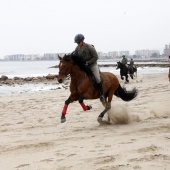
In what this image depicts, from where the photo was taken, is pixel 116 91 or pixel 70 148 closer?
pixel 70 148

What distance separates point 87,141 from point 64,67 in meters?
2.38

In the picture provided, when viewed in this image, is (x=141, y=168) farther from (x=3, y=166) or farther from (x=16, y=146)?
(x=16, y=146)

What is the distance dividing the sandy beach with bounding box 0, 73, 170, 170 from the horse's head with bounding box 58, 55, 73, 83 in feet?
4.41

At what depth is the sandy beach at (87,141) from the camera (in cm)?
518

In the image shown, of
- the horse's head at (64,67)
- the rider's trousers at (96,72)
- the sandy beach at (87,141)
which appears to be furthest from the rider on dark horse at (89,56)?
the sandy beach at (87,141)

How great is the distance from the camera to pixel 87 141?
683 centimetres

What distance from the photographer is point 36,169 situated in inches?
198

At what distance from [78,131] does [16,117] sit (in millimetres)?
3503

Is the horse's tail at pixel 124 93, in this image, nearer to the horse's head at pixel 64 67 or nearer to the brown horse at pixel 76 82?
the brown horse at pixel 76 82

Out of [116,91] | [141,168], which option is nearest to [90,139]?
[141,168]

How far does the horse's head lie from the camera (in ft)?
27.8

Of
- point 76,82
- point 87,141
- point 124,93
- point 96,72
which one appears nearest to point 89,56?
point 96,72

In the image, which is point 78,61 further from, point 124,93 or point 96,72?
point 124,93

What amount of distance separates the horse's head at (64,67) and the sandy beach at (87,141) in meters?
1.34
